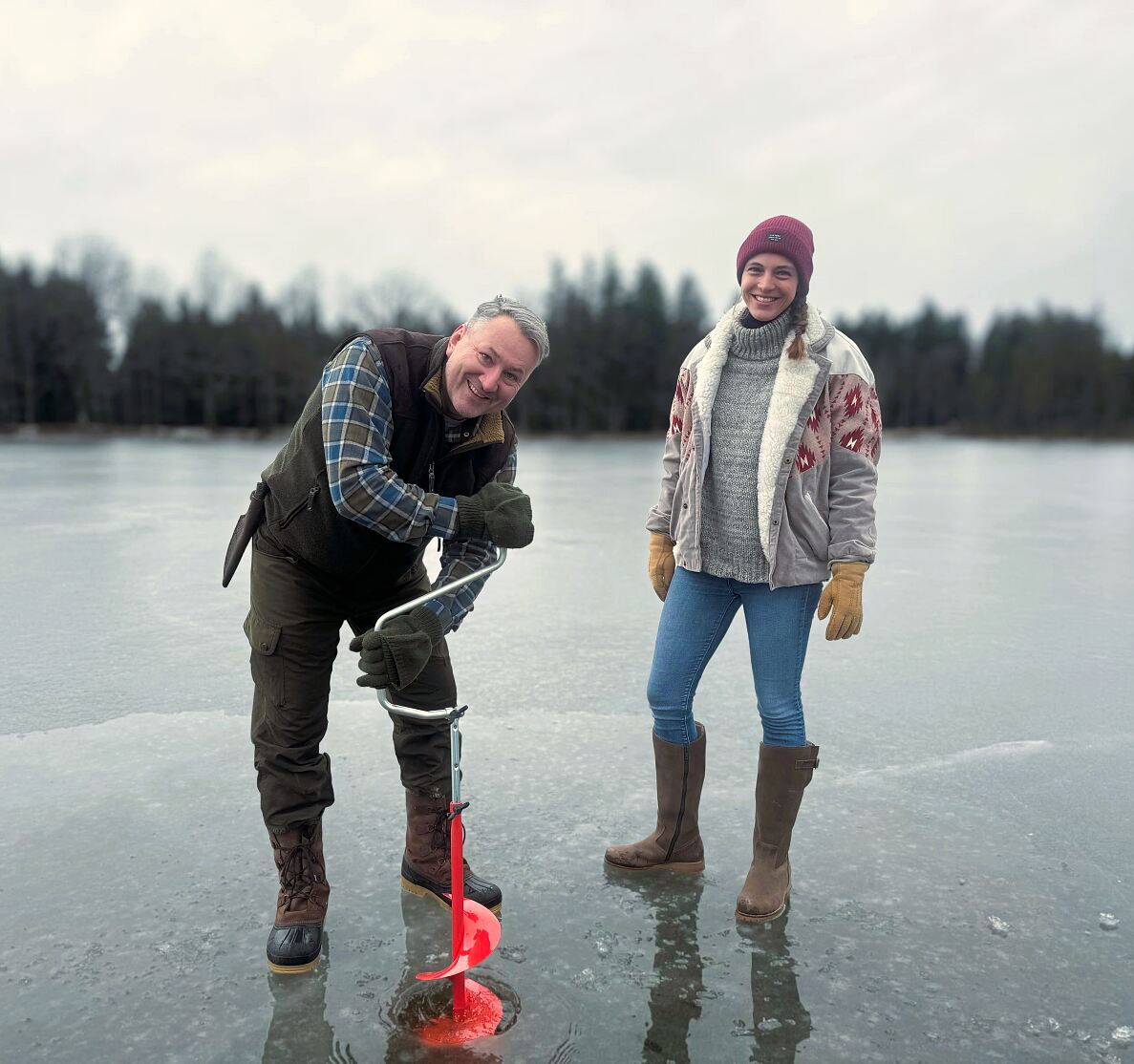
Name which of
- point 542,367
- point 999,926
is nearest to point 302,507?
point 999,926

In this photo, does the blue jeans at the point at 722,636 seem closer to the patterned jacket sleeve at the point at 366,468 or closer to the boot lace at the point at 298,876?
the patterned jacket sleeve at the point at 366,468

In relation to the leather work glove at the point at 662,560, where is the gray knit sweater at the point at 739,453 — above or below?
above

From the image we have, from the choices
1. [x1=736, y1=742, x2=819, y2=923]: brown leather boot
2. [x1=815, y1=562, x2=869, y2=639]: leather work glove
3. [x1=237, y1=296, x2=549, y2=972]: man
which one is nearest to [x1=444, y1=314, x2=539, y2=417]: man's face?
[x1=237, y1=296, x2=549, y2=972]: man

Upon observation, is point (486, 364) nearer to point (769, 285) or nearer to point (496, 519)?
point (496, 519)

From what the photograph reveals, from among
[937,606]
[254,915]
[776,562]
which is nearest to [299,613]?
[254,915]

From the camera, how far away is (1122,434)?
62812 mm

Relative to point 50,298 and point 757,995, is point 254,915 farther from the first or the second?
point 50,298

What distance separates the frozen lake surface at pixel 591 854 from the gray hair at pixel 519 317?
1.57 meters

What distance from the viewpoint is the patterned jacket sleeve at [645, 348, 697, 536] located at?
3.20m

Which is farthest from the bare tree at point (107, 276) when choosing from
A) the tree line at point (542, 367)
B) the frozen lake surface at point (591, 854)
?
the frozen lake surface at point (591, 854)

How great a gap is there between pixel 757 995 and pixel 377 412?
67.2 inches

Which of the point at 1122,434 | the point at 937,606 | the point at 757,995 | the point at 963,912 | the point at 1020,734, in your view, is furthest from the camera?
the point at 1122,434

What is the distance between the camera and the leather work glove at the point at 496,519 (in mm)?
2529

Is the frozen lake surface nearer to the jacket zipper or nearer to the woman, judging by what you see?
the woman
